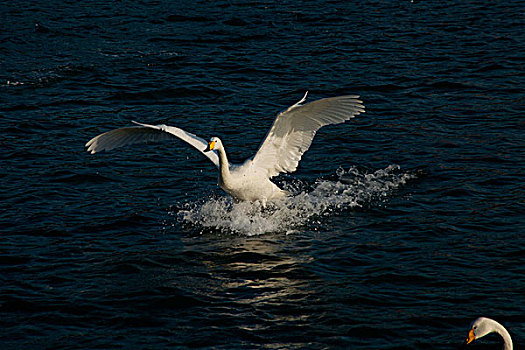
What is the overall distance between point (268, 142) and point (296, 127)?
1.54ft

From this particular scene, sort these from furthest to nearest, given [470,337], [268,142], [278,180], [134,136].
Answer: [278,180]
[134,136]
[268,142]
[470,337]

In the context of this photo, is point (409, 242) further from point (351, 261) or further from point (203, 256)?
point (203, 256)

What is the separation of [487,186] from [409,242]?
2.37 meters

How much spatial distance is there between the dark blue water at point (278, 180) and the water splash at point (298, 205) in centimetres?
4

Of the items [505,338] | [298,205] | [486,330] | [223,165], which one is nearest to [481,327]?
[486,330]

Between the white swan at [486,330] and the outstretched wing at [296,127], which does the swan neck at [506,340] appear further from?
the outstretched wing at [296,127]

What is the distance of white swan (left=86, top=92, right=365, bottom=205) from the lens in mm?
11891

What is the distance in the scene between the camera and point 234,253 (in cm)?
1112

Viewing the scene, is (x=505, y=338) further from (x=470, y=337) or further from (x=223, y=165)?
(x=223, y=165)

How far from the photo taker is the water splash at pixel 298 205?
479 inches

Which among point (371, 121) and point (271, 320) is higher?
point (371, 121)

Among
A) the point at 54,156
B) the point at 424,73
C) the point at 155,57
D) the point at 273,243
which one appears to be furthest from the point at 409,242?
the point at 155,57

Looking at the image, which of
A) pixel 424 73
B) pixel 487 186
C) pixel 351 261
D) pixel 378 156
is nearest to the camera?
pixel 351 261

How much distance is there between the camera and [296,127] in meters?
12.3
